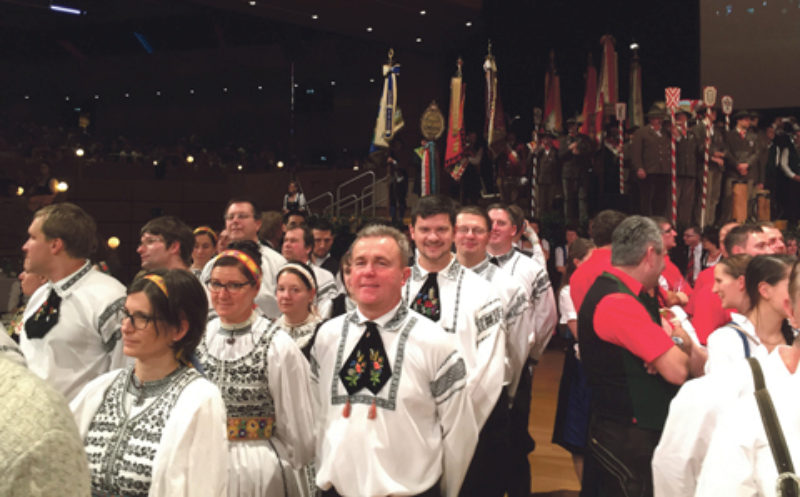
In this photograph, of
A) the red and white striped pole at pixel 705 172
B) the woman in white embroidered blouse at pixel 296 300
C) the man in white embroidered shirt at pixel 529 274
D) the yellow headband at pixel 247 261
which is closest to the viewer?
the yellow headband at pixel 247 261

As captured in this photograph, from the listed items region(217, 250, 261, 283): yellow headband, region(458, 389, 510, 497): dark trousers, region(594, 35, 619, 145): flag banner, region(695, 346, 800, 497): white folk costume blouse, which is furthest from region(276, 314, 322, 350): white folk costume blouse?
region(594, 35, 619, 145): flag banner

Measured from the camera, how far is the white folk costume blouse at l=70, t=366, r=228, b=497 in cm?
199

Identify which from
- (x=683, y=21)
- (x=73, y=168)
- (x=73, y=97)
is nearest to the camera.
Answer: (x=73, y=168)

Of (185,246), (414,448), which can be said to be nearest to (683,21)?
(185,246)

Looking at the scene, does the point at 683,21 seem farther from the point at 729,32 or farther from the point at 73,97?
the point at 73,97

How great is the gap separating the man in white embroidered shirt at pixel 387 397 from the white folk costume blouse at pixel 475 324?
0.71m

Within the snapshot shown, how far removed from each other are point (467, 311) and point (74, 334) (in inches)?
68.0

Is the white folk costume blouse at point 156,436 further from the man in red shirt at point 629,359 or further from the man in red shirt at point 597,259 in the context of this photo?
the man in red shirt at point 597,259

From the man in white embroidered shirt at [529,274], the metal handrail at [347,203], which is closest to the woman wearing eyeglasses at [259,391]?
the man in white embroidered shirt at [529,274]

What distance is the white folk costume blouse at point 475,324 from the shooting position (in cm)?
348

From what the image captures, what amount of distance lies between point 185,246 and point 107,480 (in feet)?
7.18

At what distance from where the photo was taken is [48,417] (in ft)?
2.59

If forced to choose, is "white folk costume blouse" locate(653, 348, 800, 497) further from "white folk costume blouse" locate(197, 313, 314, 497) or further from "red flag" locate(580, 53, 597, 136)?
"red flag" locate(580, 53, 597, 136)

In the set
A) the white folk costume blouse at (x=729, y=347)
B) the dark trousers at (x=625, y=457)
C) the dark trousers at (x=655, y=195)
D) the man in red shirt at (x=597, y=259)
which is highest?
the dark trousers at (x=655, y=195)
